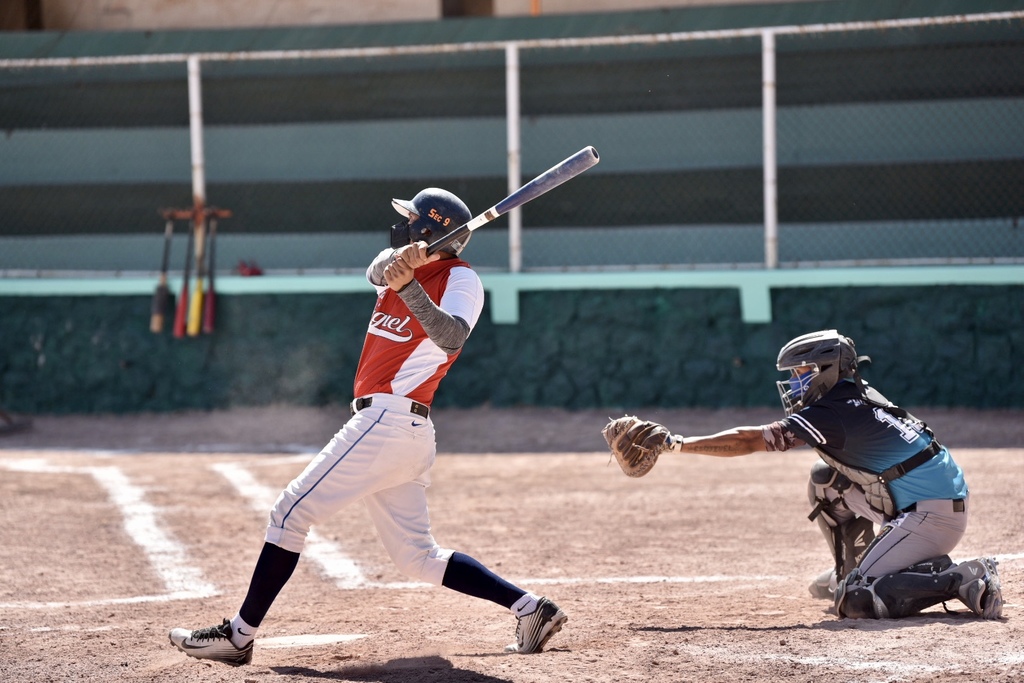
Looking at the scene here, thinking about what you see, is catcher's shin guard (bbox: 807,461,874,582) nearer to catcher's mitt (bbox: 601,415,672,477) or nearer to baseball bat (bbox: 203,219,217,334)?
catcher's mitt (bbox: 601,415,672,477)

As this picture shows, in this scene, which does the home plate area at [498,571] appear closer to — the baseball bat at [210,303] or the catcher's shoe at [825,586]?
the catcher's shoe at [825,586]

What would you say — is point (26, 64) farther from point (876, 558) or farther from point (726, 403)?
point (876, 558)

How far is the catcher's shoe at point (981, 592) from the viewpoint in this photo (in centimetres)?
488

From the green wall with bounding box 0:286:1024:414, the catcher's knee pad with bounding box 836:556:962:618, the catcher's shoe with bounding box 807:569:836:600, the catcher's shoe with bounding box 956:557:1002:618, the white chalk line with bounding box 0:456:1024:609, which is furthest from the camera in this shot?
the green wall with bounding box 0:286:1024:414

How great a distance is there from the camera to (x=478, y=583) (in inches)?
187

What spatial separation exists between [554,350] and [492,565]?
548 centimetres

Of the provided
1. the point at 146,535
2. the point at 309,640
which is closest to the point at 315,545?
the point at 146,535

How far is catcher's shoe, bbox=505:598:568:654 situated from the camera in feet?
15.2

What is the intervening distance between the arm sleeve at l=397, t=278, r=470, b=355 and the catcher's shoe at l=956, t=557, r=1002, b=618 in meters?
2.37

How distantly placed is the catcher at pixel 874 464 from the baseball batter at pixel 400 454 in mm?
830

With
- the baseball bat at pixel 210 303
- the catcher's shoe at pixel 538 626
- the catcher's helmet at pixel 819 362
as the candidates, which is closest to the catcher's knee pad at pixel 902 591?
the catcher's helmet at pixel 819 362

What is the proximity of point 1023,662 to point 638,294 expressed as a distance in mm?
7808

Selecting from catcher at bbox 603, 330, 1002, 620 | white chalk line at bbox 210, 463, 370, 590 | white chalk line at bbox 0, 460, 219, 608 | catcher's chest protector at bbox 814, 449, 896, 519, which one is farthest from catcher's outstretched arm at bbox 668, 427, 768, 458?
white chalk line at bbox 0, 460, 219, 608

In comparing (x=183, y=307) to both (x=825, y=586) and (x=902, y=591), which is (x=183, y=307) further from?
(x=902, y=591)
